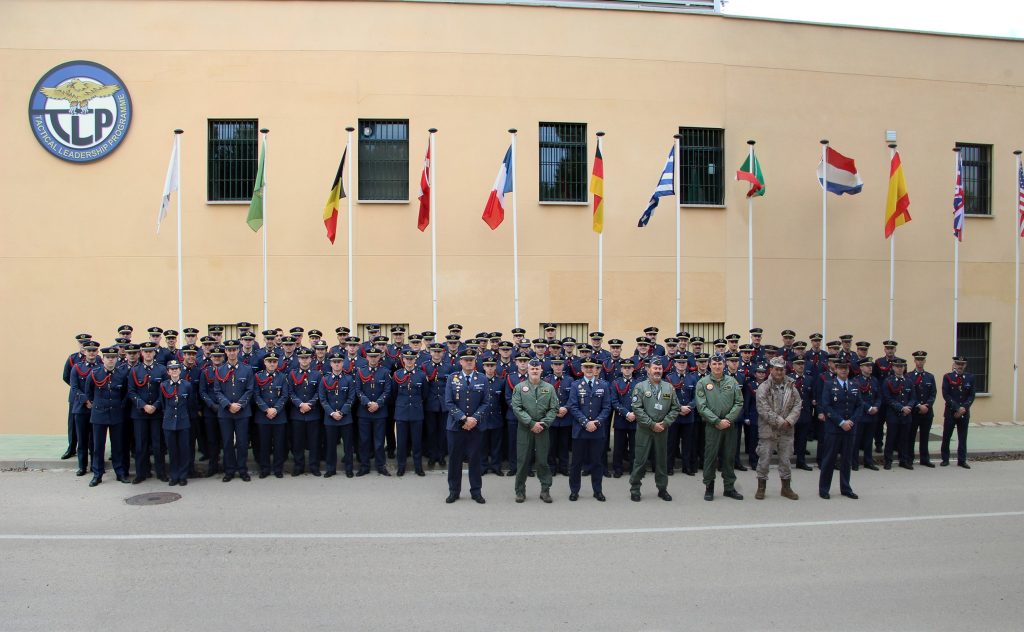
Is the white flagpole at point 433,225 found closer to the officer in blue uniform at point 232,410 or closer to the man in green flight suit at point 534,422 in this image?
the officer in blue uniform at point 232,410

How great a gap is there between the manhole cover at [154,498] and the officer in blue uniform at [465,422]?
3464 millimetres

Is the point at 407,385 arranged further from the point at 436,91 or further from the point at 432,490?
the point at 436,91

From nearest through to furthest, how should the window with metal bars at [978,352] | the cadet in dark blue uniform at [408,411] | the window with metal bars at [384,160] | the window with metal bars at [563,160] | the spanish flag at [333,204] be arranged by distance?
the cadet in dark blue uniform at [408,411] < the spanish flag at [333,204] < the window with metal bars at [384,160] < the window with metal bars at [563,160] < the window with metal bars at [978,352]

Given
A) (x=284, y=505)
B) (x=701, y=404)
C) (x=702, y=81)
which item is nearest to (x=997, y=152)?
(x=702, y=81)

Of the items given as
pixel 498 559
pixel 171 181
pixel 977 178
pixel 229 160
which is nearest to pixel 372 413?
pixel 498 559

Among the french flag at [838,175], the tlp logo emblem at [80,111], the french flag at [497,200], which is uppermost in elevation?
the tlp logo emblem at [80,111]

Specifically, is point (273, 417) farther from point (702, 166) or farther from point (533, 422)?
point (702, 166)

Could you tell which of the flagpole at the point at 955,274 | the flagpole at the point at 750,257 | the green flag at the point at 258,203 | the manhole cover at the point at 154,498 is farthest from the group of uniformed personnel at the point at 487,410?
the flagpole at the point at 955,274

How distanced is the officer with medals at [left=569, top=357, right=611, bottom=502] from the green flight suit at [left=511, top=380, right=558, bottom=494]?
0.36m

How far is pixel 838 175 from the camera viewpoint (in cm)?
1477

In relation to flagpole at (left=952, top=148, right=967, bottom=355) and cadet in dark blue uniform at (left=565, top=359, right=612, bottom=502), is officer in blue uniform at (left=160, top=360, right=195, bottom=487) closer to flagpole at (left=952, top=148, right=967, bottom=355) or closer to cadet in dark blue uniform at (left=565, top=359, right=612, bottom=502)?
cadet in dark blue uniform at (left=565, top=359, right=612, bottom=502)

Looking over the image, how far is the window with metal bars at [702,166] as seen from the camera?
15.7m

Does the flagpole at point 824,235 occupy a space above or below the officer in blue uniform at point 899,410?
above

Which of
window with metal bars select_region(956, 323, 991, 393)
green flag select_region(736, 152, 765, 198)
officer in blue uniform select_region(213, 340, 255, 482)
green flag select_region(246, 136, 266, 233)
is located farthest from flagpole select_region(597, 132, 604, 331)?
window with metal bars select_region(956, 323, 991, 393)
